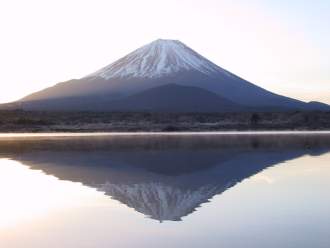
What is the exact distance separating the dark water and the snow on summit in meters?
132

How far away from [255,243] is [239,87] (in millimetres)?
141891

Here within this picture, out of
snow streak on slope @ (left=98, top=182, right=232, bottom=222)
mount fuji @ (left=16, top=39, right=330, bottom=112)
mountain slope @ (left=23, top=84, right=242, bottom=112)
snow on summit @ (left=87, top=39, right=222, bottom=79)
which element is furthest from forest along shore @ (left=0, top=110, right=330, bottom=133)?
snow on summit @ (left=87, top=39, right=222, bottom=79)

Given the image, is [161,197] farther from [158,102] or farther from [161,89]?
[161,89]

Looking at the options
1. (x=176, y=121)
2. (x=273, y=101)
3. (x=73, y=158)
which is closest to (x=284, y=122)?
(x=176, y=121)

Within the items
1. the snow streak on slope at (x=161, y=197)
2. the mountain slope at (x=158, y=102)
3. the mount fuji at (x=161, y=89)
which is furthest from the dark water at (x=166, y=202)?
the mountain slope at (x=158, y=102)

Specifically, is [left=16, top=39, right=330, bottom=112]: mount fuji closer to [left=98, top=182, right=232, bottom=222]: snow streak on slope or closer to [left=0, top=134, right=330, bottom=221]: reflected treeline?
[left=0, top=134, right=330, bottom=221]: reflected treeline

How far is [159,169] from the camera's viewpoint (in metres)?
16.9

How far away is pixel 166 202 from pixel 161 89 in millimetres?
125785

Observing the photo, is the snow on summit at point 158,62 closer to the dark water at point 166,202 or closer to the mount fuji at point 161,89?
the mount fuji at point 161,89

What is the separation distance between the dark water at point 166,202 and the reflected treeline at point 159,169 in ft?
0.08

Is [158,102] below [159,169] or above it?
above

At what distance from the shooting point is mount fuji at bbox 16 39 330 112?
125 meters

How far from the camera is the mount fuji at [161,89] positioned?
125m

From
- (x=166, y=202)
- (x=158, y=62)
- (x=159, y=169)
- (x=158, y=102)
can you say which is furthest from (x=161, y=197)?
(x=158, y=62)
